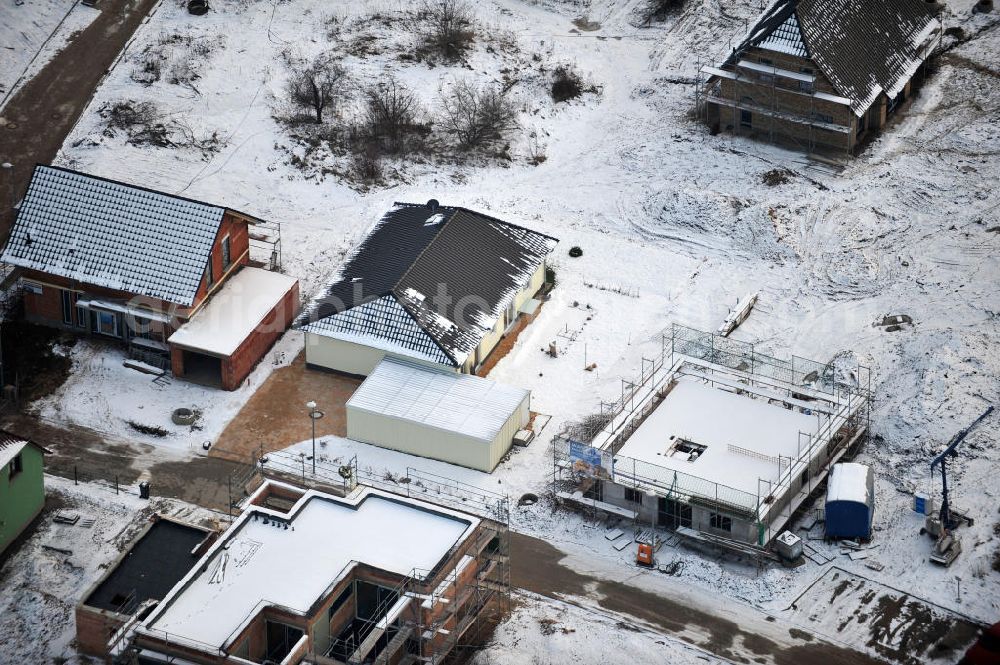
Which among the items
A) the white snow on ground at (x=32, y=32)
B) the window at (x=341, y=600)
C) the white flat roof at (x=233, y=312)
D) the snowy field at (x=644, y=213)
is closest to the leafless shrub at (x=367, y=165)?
the snowy field at (x=644, y=213)

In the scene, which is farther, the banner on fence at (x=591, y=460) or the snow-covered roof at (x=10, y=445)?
the banner on fence at (x=591, y=460)

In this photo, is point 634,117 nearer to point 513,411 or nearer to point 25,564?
point 513,411

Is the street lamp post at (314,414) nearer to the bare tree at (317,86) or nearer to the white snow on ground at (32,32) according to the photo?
the bare tree at (317,86)

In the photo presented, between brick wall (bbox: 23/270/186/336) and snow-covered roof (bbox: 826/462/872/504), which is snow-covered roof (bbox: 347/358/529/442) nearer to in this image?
brick wall (bbox: 23/270/186/336)

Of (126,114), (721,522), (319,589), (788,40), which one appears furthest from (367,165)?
(319,589)

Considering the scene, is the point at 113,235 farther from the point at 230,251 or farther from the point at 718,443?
the point at 718,443

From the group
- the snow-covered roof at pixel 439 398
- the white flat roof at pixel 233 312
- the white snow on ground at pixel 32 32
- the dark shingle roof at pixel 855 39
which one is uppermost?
the dark shingle roof at pixel 855 39

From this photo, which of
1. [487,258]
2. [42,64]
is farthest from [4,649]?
[42,64]
